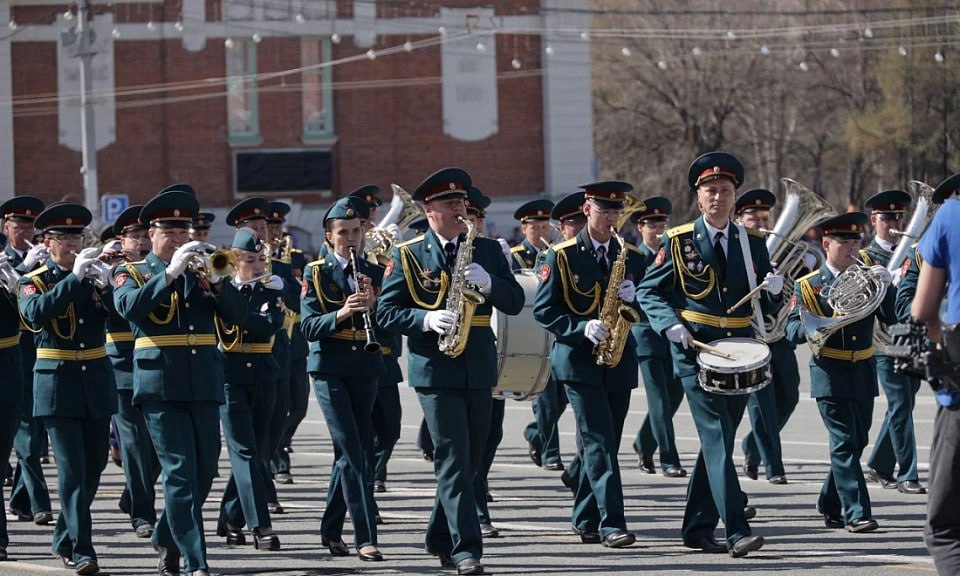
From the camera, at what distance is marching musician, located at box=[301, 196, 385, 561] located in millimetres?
10281

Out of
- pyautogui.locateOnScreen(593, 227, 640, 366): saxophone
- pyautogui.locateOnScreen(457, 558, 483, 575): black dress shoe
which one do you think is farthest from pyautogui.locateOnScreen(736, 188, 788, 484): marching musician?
pyautogui.locateOnScreen(457, 558, 483, 575): black dress shoe

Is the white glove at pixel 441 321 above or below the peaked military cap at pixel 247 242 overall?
below

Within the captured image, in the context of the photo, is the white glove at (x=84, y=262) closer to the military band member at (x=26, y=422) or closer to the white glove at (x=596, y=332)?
the military band member at (x=26, y=422)

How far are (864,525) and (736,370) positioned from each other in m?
1.88

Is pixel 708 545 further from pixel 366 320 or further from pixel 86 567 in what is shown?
pixel 86 567

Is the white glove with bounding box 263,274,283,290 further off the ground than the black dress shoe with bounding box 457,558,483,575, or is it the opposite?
the white glove with bounding box 263,274,283,290

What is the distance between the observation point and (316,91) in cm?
4575

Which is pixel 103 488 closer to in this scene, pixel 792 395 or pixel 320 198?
pixel 792 395

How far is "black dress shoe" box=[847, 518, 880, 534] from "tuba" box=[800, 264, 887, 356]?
117 cm

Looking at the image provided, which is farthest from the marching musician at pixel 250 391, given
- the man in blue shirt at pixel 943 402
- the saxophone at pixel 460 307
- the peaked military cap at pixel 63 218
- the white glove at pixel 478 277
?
the man in blue shirt at pixel 943 402

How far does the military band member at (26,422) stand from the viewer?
39.5 feet

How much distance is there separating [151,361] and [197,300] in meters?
0.43

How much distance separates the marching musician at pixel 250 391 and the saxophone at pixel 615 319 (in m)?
2.20

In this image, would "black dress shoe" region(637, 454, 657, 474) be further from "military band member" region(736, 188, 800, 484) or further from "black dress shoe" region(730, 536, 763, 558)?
"black dress shoe" region(730, 536, 763, 558)
